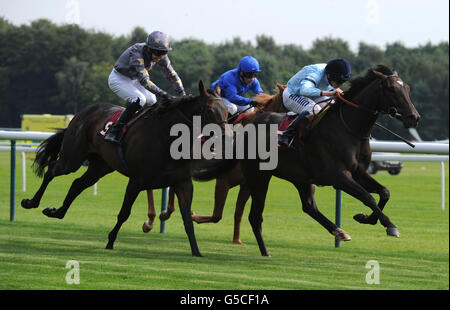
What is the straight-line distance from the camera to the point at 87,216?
12.1 meters

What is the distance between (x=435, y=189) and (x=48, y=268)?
53.9ft

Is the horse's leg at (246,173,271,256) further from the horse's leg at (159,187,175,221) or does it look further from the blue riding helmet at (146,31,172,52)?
the blue riding helmet at (146,31,172,52)

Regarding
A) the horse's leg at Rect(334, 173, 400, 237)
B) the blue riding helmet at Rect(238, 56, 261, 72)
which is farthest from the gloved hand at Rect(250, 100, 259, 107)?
the horse's leg at Rect(334, 173, 400, 237)

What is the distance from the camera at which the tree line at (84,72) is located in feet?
178

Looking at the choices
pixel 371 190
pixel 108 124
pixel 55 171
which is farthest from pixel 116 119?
pixel 371 190

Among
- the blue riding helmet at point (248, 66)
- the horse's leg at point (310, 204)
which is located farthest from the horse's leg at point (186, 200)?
the blue riding helmet at point (248, 66)

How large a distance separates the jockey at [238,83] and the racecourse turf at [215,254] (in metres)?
1.45

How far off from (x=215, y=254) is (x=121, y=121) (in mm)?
1488

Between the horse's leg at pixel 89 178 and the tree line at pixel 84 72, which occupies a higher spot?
the tree line at pixel 84 72

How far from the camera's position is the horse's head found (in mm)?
6717

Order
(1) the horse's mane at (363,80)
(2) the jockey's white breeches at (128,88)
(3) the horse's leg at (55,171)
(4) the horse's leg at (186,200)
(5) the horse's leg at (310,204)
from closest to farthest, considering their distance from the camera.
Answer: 1. (1) the horse's mane at (363,80)
2. (4) the horse's leg at (186,200)
3. (5) the horse's leg at (310,204)
4. (2) the jockey's white breeches at (128,88)
5. (3) the horse's leg at (55,171)

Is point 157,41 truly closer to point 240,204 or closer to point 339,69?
point 339,69

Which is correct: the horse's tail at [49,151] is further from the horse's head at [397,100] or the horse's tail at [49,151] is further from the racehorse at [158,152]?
the horse's head at [397,100]

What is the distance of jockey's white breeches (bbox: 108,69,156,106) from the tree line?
1578 inches
